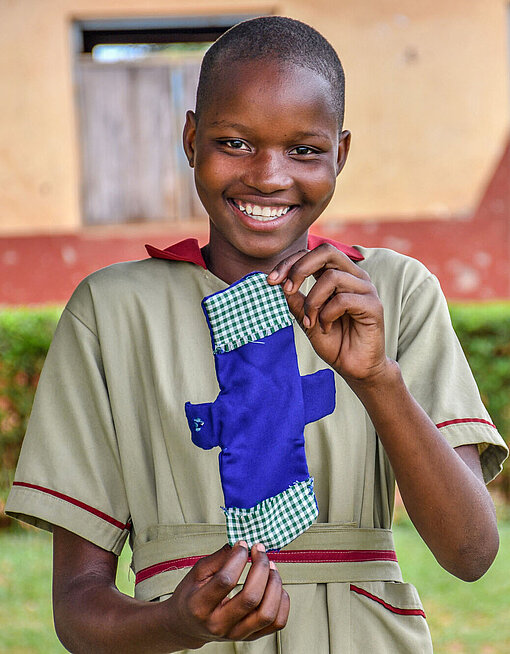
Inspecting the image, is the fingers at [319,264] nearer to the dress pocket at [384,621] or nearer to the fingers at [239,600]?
the fingers at [239,600]

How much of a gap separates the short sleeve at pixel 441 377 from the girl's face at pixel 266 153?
267mm

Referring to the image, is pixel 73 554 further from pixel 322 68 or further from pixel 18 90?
pixel 18 90

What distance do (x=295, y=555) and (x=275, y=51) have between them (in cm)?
89

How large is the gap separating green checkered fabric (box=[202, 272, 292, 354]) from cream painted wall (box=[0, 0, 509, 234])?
548cm

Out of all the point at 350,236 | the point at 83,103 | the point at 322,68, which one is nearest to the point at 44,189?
the point at 83,103

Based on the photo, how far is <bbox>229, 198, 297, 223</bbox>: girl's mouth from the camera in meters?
1.78

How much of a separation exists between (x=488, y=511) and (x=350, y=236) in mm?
5466

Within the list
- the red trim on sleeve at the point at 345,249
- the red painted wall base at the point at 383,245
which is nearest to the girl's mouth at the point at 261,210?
the red trim on sleeve at the point at 345,249

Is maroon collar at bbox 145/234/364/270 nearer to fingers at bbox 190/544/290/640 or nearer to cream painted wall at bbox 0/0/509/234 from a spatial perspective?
fingers at bbox 190/544/290/640

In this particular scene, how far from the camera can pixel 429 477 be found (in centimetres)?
161

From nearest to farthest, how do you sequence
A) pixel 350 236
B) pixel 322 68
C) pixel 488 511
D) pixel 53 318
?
pixel 488 511 < pixel 322 68 < pixel 53 318 < pixel 350 236

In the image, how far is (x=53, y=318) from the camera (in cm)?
643

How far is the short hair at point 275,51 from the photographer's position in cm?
177

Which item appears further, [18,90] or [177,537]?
[18,90]
